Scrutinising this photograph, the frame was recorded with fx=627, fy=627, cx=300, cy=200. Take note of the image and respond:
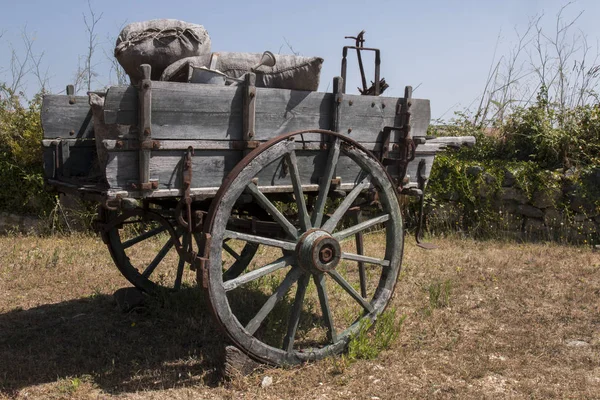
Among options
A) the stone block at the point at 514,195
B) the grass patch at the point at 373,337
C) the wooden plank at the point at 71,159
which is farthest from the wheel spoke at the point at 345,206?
the stone block at the point at 514,195

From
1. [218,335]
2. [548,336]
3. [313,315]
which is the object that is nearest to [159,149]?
[218,335]

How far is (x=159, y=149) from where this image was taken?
316 cm

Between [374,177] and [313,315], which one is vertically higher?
[374,177]

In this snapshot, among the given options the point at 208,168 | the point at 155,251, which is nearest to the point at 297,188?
the point at 208,168

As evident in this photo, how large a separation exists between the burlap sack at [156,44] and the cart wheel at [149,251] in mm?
927

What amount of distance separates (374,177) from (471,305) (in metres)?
1.87

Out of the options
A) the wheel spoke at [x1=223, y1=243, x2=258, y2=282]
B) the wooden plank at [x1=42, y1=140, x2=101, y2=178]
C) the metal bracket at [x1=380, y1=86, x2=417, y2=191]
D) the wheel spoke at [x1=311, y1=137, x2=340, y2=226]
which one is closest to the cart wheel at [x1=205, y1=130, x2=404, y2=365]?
the wheel spoke at [x1=311, y1=137, x2=340, y2=226]

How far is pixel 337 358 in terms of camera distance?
3.72 metres

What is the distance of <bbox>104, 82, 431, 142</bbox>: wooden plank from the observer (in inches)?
123

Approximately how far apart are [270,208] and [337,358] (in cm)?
102

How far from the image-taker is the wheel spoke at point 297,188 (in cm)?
344

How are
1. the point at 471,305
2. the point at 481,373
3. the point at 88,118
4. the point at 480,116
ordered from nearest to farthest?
1. the point at 481,373
2. the point at 88,118
3. the point at 471,305
4. the point at 480,116

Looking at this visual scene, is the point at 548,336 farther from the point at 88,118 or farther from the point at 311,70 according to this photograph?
the point at 88,118

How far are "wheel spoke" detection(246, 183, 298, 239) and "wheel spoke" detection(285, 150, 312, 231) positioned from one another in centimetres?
8
